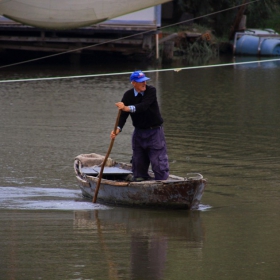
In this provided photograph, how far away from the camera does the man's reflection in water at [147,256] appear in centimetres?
704

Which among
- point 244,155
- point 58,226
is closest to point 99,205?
point 58,226

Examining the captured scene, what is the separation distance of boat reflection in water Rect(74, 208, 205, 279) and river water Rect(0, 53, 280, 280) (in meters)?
0.01

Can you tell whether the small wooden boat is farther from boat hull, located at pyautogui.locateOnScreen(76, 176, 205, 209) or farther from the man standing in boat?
the man standing in boat

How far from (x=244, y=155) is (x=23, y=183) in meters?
4.11

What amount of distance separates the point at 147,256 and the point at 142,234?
0.99 metres

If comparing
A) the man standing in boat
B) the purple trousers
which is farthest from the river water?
the man standing in boat

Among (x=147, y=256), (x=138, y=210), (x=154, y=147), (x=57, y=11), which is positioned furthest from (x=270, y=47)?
(x=147, y=256)

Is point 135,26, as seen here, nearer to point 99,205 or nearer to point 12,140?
point 12,140

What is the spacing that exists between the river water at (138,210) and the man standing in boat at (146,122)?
0.67 metres

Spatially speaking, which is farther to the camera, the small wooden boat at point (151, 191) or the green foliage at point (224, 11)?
the green foliage at point (224, 11)

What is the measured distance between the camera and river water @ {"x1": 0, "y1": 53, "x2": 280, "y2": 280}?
738cm

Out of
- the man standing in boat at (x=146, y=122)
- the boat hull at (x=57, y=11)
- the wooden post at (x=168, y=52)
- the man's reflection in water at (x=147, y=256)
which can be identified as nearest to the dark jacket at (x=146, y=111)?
the man standing in boat at (x=146, y=122)

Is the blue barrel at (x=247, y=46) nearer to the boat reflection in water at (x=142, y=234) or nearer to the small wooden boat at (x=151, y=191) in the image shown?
the small wooden boat at (x=151, y=191)

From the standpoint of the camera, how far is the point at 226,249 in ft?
25.9
